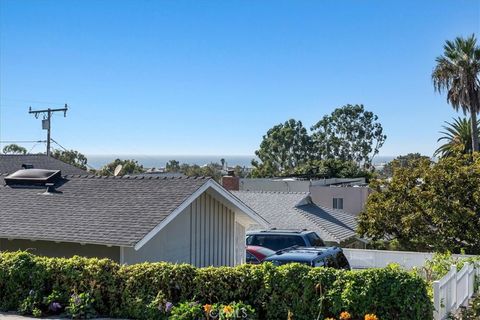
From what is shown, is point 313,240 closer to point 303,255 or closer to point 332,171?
point 303,255

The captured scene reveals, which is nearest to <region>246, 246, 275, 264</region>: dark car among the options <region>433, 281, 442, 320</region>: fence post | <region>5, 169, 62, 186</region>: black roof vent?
<region>5, 169, 62, 186</region>: black roof vent

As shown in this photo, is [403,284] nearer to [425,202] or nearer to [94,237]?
[94,237]

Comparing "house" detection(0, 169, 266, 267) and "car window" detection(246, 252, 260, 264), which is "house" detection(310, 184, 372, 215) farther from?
"house" detection(0, 169, 266, 267)

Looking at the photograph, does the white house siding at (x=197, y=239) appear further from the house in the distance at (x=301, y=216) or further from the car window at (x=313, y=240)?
the house in the distance at (x=301, y=216)

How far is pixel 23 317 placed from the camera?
394 inches

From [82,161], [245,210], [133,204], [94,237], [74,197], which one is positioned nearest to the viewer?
[94,237]

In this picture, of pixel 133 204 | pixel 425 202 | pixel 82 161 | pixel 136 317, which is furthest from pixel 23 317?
pixel 82 161

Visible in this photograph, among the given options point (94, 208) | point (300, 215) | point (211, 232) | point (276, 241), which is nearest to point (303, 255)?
point (211, 232)

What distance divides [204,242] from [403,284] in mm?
7089

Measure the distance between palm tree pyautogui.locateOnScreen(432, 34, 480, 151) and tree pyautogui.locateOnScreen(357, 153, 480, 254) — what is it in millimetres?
9827

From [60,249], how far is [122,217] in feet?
6.02

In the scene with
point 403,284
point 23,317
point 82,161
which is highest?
point 82,161

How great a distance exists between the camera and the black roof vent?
50.0ft

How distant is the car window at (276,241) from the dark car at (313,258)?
4.28 meters
